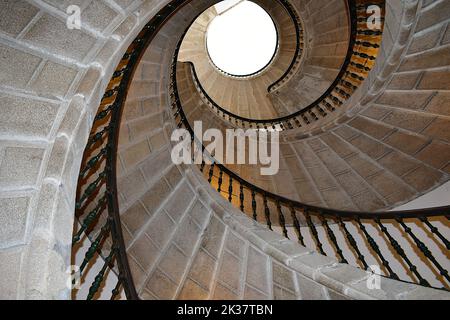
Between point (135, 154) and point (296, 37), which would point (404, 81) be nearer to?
point (135, 154)

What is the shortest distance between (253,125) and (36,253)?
23.0ft

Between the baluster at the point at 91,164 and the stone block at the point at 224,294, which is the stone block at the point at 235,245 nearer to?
the stone block at the point at 224,294

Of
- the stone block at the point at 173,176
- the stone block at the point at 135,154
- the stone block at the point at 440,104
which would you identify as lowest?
the stone block at the point at 173,176

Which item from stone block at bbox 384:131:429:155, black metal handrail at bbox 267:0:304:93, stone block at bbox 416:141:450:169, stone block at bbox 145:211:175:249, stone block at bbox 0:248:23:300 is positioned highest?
black metal handrail at bbox 267:0:304:93

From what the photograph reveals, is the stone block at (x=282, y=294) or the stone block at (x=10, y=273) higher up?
the stone block at (x=10, y=273)

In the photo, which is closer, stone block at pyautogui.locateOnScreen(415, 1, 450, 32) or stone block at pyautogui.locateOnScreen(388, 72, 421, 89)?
stone block at pyautogui.locateOnScreen(415, 1, 450, 32)

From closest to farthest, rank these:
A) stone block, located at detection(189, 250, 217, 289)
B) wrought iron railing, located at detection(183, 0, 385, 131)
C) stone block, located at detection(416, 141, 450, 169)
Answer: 1. stone block, located at detection(189, 250, 217, 289)
2. stone block, located at detection(416, 141, 450, 169)
3. wrought iron railing, located at detection(183, 0, 385, 131)

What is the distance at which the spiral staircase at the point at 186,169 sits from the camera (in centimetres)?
172

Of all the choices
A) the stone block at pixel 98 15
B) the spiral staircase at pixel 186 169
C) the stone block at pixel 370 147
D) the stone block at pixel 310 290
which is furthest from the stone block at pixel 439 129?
the stone block at pixel 98 15

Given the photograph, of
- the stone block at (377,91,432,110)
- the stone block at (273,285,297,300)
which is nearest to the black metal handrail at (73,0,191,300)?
the stone block at (273,285,297,300)

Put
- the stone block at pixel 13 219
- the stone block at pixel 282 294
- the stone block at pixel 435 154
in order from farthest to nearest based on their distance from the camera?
the stone block at pixel 435 154 < the stone block at pixel 282 294 < the stone block at pixel 13 219

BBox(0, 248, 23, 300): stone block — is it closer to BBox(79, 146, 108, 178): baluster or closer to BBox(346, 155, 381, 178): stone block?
BBox(79, 146, 108, 178): baluster

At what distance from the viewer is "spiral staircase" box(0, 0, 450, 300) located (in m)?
1.72

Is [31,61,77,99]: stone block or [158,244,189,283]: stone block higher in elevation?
[31,61,77,99]: stone block
